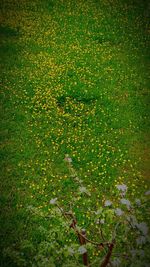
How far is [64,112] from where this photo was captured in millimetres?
8492

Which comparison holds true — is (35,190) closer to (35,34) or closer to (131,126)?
(131,126)

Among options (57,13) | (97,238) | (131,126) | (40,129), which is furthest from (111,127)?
(57,13)

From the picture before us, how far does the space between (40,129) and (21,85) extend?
1.95 m

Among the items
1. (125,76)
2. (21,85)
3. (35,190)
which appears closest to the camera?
(35,190)

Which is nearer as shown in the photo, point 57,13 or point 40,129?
point 40,129

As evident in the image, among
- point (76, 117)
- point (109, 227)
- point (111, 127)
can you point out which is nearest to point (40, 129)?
point (76, 117)

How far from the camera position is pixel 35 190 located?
256 inches

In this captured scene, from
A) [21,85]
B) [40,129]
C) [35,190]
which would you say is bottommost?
[35,190]

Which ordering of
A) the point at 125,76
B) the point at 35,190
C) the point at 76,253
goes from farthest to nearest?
the point at 125,76, the point at 35,190, the point at 76,253

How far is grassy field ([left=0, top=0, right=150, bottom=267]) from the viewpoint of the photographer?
20.8ft

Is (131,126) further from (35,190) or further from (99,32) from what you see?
(99,32)

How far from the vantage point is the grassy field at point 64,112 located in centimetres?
634

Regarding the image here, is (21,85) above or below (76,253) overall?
above

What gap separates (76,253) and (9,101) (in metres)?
6.00
